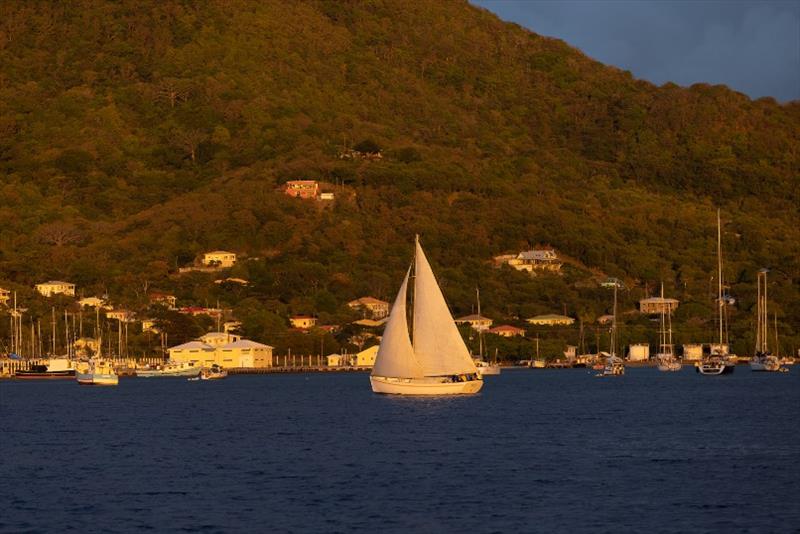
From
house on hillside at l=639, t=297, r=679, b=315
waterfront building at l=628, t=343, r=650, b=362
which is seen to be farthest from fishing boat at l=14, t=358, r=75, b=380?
house on hillside at l=639, t=297, r=679, b=315

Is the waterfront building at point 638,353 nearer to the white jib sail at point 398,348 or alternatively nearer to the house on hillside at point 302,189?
the house on hillside at point 302,189

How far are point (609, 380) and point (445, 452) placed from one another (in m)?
63.3

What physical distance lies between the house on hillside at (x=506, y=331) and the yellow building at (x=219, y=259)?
1355 inches

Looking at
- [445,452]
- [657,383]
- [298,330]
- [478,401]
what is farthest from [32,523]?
[298,330]

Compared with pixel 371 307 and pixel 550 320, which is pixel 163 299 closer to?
pixel 371 307

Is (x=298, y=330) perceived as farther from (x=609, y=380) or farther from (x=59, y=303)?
(x=609, y=380)

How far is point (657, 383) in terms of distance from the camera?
336 ft

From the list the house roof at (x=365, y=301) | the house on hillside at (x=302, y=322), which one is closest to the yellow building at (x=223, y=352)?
the house on hillside at (x=302, y=322)

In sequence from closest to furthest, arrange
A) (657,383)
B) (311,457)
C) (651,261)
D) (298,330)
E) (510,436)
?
1. (311,457)
2. (510,436)
3. (657,383)
4. (298,330)
5. (651,261)

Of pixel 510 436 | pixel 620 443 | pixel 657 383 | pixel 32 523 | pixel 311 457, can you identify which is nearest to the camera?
pixel 32 523

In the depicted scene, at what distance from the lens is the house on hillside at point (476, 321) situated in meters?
146

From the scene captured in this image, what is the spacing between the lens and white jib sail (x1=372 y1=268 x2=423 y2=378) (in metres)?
69.1

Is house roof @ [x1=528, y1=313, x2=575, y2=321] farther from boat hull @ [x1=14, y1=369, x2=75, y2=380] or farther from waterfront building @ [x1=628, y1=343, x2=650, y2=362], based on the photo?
boat hull @ [x1=14, y1=369, x2=75, y2=380]

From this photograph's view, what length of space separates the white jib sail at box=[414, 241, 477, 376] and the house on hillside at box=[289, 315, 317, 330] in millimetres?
80151
